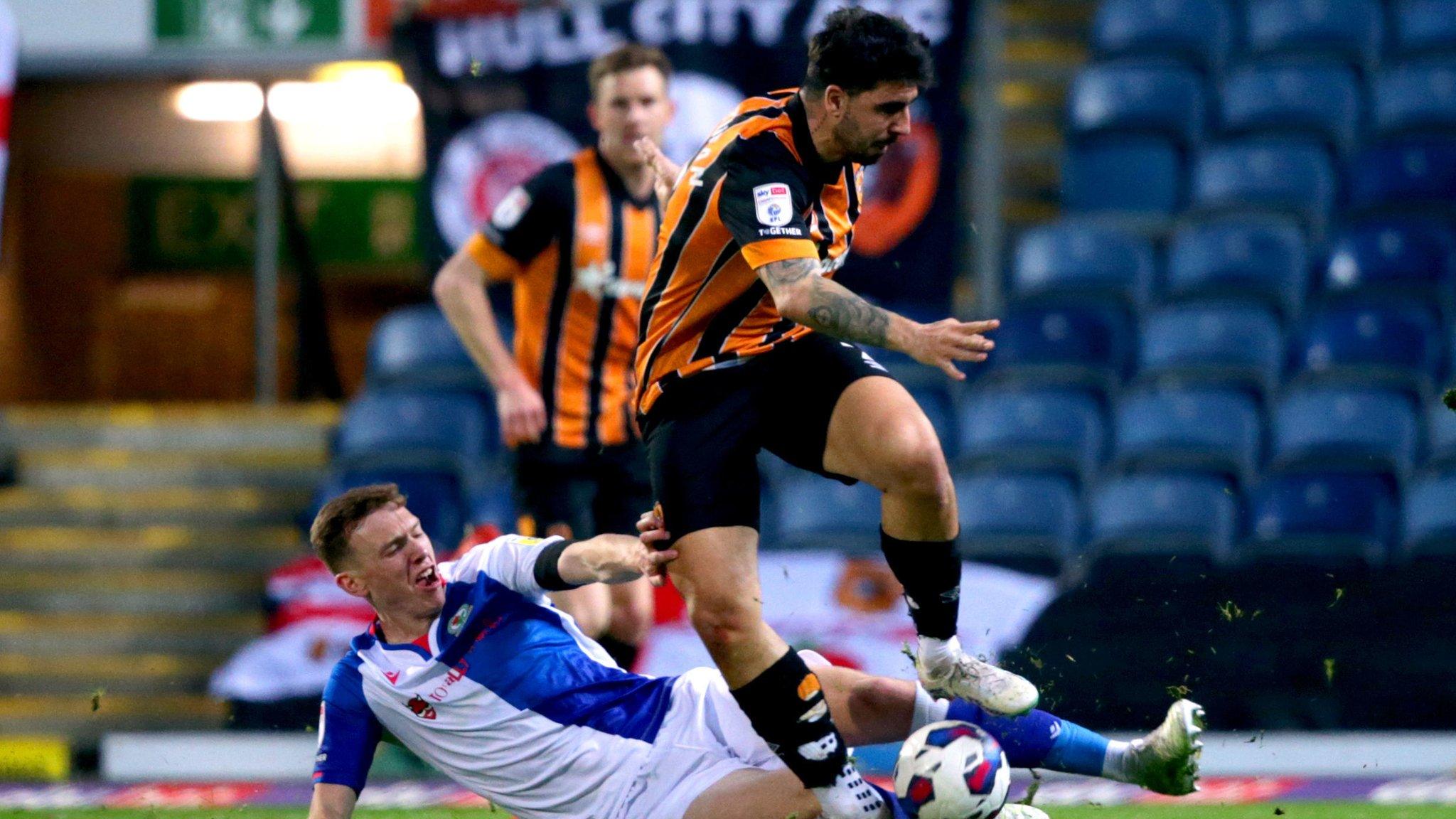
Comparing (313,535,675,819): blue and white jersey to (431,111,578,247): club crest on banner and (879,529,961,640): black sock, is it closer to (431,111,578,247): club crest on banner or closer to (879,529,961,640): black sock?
(879,529,961,640): black sock

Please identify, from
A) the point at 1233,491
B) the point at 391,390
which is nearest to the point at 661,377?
the point at 1233,491

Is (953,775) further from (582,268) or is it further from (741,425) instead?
(582,268)

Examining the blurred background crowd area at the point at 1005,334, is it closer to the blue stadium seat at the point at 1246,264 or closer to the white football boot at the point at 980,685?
the blue stadium seat at the point at 1246,264

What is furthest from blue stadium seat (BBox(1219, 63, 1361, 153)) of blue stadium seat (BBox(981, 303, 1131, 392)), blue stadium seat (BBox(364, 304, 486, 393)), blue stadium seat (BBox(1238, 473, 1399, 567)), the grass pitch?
the grass pitch

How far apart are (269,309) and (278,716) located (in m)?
4.24

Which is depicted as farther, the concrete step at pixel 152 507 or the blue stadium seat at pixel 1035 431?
the concrete step at pixel 152 507

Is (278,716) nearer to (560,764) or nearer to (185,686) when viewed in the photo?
(185,686)

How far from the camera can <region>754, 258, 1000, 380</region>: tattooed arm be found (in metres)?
4.05

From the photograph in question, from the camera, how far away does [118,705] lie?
389 inches

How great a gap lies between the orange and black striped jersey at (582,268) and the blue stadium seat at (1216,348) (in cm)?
342

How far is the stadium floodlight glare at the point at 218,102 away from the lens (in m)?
12.7

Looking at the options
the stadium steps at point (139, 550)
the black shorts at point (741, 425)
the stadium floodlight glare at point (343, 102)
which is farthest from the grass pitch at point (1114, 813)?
the stadium floodlight glare at point (343, 102)

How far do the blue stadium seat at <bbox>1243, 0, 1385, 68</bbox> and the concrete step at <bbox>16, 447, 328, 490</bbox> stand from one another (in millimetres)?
5445

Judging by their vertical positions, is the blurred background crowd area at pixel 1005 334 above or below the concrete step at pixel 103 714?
above
